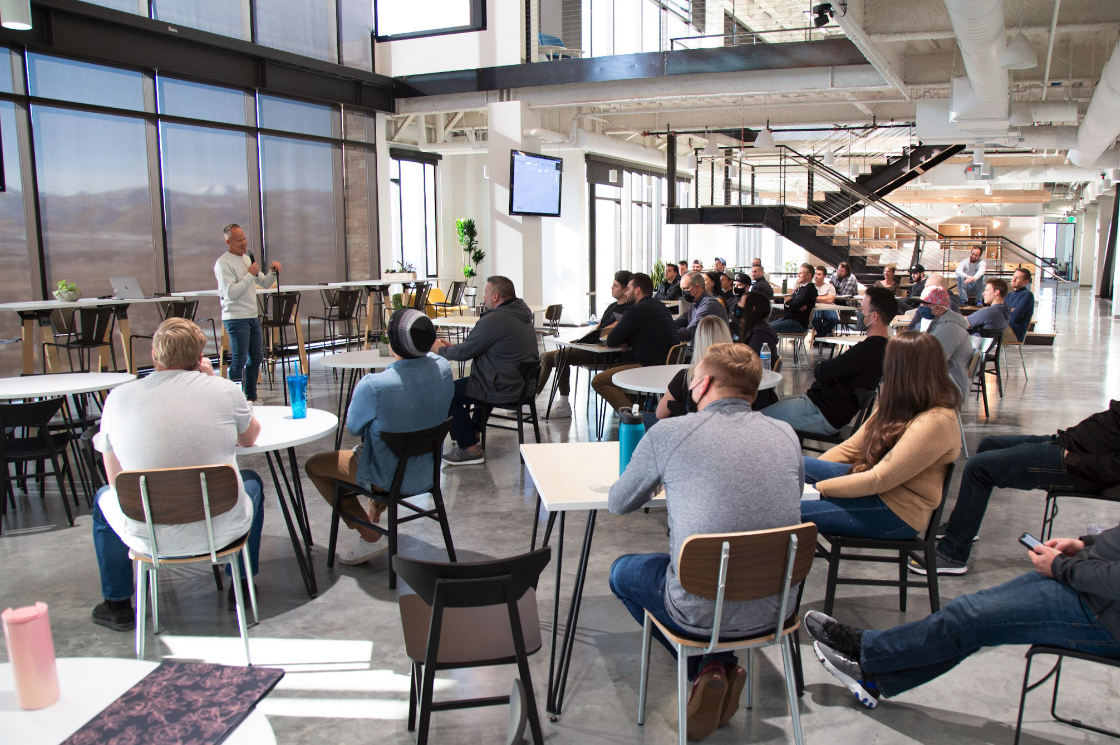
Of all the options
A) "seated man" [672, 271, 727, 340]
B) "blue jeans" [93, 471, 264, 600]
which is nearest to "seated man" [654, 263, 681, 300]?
"seated man" [672, 271, 727, 340]

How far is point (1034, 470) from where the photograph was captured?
3559 millimetres

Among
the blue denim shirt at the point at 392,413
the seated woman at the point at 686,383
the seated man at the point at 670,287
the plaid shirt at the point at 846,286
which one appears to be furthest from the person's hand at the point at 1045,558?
the plaid shirt at the point at 846,286

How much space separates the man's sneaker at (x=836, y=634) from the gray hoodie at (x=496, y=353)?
288cm

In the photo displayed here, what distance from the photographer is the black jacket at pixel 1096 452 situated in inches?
129

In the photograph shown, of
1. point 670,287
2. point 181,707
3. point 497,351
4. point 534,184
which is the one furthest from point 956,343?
point 534,184

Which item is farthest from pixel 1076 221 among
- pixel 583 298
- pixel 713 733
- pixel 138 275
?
pixel 713 733

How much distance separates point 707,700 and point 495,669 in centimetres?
86

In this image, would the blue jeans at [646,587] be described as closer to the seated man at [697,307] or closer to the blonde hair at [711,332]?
the blonde hair at [711,332]

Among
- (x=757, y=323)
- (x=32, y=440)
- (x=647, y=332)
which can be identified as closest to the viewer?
(x=32, y=440)

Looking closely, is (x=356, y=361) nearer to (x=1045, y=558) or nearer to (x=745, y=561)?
(x=745, y=561)

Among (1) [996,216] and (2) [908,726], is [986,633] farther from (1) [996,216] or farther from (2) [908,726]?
(1) [996,216]

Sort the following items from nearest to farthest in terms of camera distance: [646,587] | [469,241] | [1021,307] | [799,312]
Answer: [646,587], [1021,307], [799,312], [469,241]

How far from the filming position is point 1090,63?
1064 cm

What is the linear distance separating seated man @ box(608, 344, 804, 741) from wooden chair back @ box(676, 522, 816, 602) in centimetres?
6
